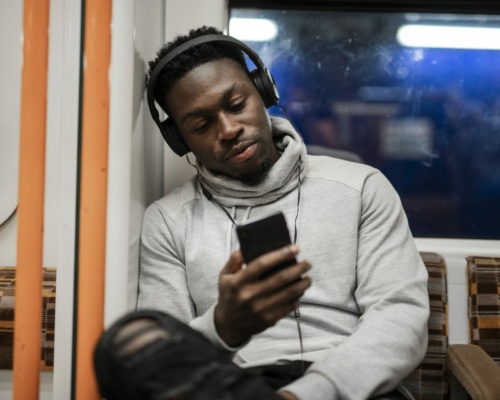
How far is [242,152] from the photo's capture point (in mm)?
1562

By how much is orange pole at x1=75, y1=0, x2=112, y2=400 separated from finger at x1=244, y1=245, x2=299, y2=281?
273 mm

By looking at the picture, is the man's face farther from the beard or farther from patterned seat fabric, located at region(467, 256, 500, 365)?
patterned seat fabric, located at region(467, 256, 500, 365)

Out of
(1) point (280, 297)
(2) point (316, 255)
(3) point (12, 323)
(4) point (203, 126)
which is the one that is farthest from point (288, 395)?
(3) point (12, 323)

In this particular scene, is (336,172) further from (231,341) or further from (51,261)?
(51,261)

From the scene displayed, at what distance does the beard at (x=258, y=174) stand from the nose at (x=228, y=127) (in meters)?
0.11

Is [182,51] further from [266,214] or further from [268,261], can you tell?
[268,261]

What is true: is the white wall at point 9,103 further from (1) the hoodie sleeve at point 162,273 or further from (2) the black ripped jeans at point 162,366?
(2) the black ripped jeans at point 162,366

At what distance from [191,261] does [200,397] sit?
777 millimetres

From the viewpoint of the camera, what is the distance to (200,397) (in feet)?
2.59

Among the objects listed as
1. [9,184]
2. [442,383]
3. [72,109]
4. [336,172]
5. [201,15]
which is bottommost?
[442,383]

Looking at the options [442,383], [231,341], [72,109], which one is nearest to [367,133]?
[442,383]

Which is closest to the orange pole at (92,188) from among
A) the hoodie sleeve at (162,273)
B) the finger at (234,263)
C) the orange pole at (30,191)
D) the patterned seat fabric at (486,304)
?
the orange pole at (30,191)

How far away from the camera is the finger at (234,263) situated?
1102mm

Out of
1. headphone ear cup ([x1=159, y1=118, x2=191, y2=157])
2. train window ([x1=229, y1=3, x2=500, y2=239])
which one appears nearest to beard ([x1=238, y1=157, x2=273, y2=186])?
headphone ear cup ([x1=159, y1=118, x2=191, y2=157])
